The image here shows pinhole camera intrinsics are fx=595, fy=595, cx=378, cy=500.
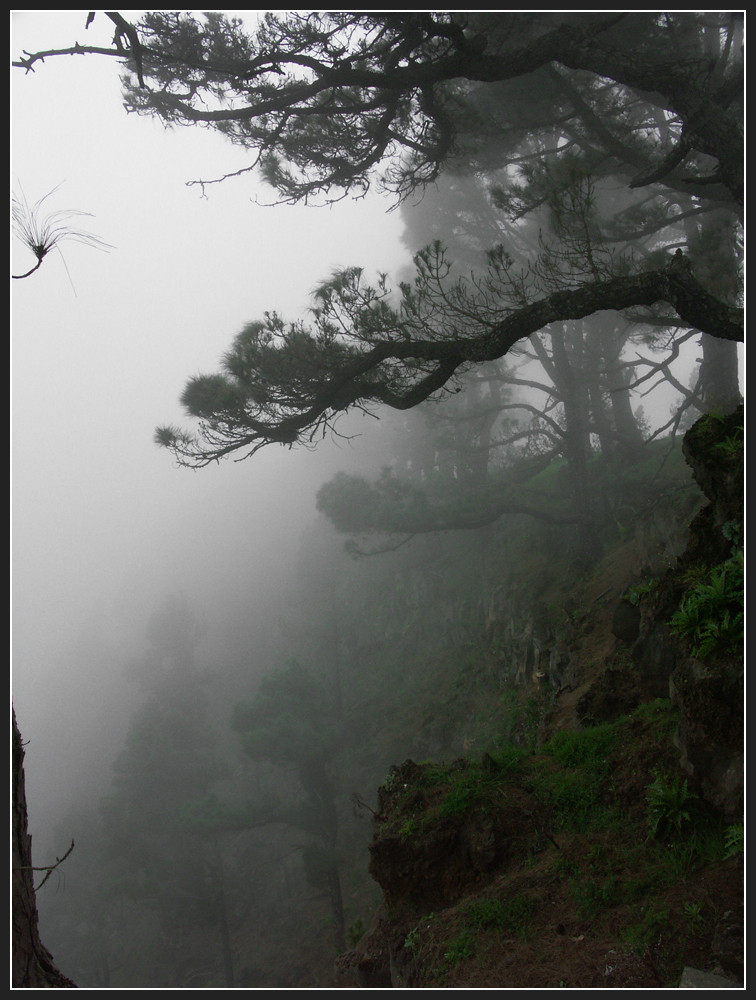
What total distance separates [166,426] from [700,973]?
4.60 meters

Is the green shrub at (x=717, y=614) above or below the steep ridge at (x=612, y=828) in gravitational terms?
above

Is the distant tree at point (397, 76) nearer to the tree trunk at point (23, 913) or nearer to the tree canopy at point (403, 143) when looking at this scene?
Result: the tree canopy at point (403, 143)

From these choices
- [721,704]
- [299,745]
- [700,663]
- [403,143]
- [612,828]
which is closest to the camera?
[721,704]

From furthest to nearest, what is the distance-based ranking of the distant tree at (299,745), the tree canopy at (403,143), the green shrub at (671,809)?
the distant tree at (299,745) < the tree canopy at (403,143) < the green shrub at (671,809)

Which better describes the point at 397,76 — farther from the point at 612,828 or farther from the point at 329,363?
the point at 612,828

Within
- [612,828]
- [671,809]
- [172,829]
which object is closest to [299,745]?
[172,829]

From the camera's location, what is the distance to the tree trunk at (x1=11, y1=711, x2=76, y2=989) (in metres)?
1.94

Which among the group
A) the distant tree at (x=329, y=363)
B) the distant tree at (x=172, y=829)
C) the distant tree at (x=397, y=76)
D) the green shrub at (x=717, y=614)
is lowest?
the distant tree at (x=172, y=829)

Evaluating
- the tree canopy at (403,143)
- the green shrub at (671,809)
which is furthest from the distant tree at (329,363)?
the green shrub at (671,809)

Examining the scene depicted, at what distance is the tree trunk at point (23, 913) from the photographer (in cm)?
194

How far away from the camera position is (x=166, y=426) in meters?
4.87

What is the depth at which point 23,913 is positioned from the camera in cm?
196

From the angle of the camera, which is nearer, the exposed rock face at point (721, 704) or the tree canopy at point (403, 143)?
the exposed rock face at point (721, 704)

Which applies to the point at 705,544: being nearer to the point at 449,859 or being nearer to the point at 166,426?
the point at 449,859
